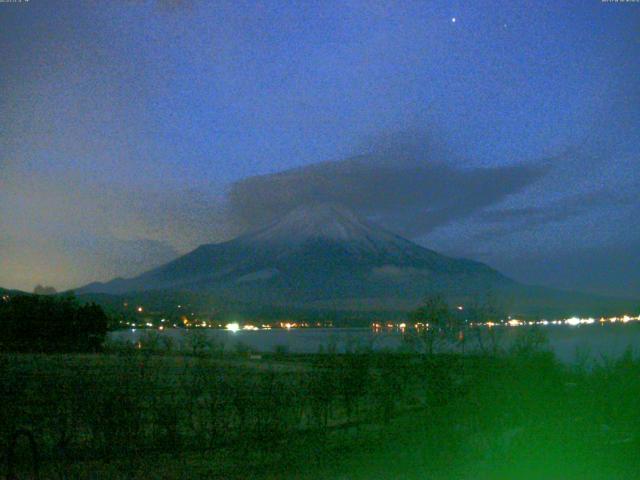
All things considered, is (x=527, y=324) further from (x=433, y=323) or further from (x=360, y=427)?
(x=360, y=427)

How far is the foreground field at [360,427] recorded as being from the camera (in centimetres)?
1237

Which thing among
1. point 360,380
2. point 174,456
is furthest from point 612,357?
point 174,456

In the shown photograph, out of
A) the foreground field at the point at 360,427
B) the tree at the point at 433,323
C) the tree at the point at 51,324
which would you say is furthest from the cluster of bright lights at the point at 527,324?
the tree at the point at 51,324

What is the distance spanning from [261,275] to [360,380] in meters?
136

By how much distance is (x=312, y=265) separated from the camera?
15688 centimetres

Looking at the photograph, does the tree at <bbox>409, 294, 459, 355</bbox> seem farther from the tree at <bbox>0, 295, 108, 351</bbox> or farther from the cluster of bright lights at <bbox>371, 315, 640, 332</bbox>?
the tree at <bbox>0, 295, 108, 351</bbox>

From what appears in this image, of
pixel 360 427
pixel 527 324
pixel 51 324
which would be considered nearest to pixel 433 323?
pixel 527 324

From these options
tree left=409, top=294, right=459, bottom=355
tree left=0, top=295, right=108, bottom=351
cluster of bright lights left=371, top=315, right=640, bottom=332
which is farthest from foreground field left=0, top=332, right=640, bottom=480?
tree left=0, top=295, right=108, bottom=351

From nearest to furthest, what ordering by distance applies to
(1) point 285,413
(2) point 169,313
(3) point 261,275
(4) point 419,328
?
(1) point 285,413
(4) point 419,328
(2) point 169,313
(3) point 261,275

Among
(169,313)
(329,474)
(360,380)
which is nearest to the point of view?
(329,474)

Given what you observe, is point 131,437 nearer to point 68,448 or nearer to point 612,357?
point 68,448

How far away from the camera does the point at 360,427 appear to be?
17.6 metres

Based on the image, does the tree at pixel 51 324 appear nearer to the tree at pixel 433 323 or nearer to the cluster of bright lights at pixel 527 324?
the cluster of bright lights at pixel 527 324

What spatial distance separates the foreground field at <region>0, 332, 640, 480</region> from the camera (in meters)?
12.4
